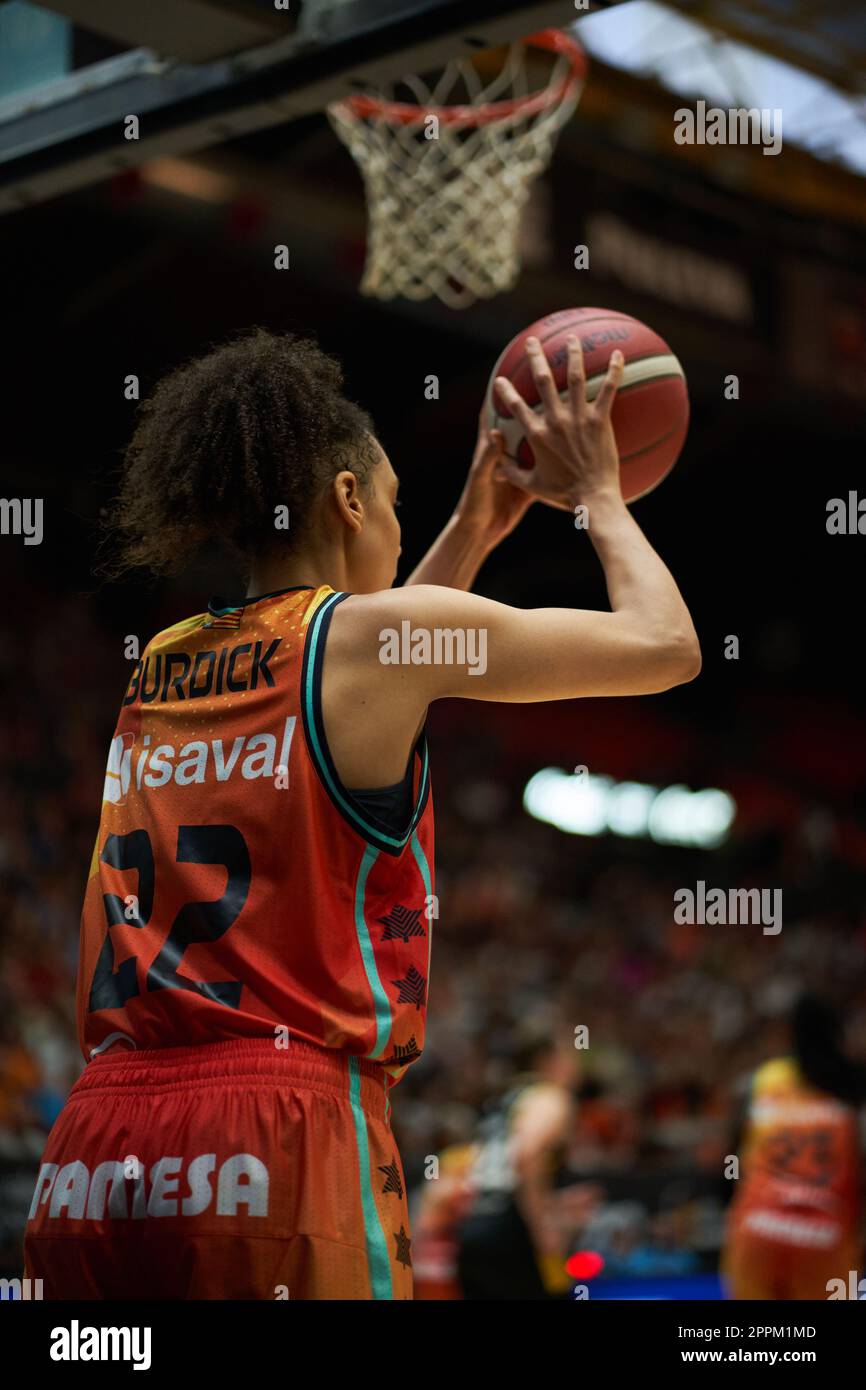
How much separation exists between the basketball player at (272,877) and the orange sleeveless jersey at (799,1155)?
4.88m

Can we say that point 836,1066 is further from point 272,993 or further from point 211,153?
point 211,153

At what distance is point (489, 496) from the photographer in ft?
9.80

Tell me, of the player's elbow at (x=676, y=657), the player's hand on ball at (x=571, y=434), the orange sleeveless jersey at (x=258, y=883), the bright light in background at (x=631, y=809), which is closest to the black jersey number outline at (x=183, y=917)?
the orange sleeveless jersey at (x=258, y=883)

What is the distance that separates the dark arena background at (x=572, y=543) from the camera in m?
10.2

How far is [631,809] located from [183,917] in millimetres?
15766

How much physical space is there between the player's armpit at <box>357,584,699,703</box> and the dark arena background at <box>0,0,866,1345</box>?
5131 mm

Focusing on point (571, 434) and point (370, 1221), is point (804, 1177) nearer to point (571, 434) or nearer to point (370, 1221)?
point (571, 434)

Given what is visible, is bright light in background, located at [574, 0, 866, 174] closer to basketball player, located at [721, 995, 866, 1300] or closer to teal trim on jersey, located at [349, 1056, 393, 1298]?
basketball player, located at [721, 995, 866, 1300]

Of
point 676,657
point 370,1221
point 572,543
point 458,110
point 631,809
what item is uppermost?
point 572,543

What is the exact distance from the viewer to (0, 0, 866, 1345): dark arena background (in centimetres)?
1023

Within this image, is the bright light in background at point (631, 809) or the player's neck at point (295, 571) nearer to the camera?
the player's neck at point (295, 571)

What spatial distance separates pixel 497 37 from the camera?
324 cm

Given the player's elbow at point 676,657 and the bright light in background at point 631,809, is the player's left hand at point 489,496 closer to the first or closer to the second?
the player's elbow at point 676,657

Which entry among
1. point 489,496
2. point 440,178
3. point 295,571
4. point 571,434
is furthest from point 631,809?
point 295,571
